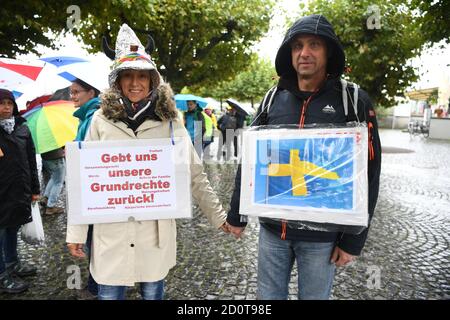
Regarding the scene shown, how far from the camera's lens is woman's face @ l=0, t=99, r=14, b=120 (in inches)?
129

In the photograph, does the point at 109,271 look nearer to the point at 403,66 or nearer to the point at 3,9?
the point at 3,9

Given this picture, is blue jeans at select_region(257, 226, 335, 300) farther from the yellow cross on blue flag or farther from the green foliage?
the green foliage

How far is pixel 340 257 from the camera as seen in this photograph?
6.49ft

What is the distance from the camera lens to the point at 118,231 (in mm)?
2135

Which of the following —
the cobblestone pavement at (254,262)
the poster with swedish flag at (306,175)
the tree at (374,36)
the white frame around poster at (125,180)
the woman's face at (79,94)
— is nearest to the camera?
the poster with swedish flag at (306,175)

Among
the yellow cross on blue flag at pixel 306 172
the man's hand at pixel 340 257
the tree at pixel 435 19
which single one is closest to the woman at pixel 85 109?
the yellow cross on blue flag at pixel 306 172

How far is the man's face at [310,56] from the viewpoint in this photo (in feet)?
6.57

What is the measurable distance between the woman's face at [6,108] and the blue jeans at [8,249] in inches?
42.4

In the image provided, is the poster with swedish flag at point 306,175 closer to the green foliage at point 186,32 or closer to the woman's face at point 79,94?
the woman's face at point 79,94

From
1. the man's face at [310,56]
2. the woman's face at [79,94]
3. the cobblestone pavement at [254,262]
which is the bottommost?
the cobblestone pavement at [254,262]

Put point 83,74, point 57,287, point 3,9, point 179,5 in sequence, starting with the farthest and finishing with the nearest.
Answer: point 179,5 < point 3,9 < point 83,74 < point 57,287

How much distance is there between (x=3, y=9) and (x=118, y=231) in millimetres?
4444

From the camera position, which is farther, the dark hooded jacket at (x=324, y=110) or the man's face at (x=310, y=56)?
the man's face at (x=310, y=56)
